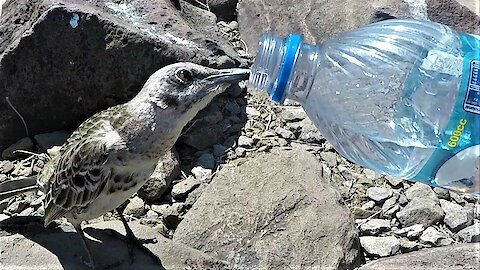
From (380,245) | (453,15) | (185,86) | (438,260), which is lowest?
(380,245)

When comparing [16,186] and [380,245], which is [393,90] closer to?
[380,245]

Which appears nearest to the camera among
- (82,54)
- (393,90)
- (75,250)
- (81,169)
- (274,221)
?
(393,90)

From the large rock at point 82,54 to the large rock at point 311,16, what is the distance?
2.28 ft

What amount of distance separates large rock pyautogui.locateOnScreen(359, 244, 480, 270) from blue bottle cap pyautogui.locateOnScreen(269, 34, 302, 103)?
107 centimetres

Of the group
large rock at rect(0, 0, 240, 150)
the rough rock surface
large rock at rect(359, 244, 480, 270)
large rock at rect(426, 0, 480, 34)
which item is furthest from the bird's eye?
large rock at rect(426, 0, 480, 34)

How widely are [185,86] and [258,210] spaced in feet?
3.53

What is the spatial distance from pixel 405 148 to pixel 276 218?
3.82 feet

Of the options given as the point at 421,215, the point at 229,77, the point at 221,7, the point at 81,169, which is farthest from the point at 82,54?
the point at 421,215

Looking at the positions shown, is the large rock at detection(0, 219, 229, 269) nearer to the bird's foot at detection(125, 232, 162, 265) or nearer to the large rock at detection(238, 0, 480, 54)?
the bird's foot at detection(125, 232, 162, 265)

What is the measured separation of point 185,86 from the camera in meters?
3.86

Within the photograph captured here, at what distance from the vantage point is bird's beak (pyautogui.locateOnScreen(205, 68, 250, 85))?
3.80 meters

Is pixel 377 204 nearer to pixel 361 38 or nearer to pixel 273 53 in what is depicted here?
pixel 361 38

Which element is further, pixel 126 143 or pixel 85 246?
pixel 85 246

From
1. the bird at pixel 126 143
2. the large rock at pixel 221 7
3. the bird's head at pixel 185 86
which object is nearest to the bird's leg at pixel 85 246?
the bird at pixel 126 143
